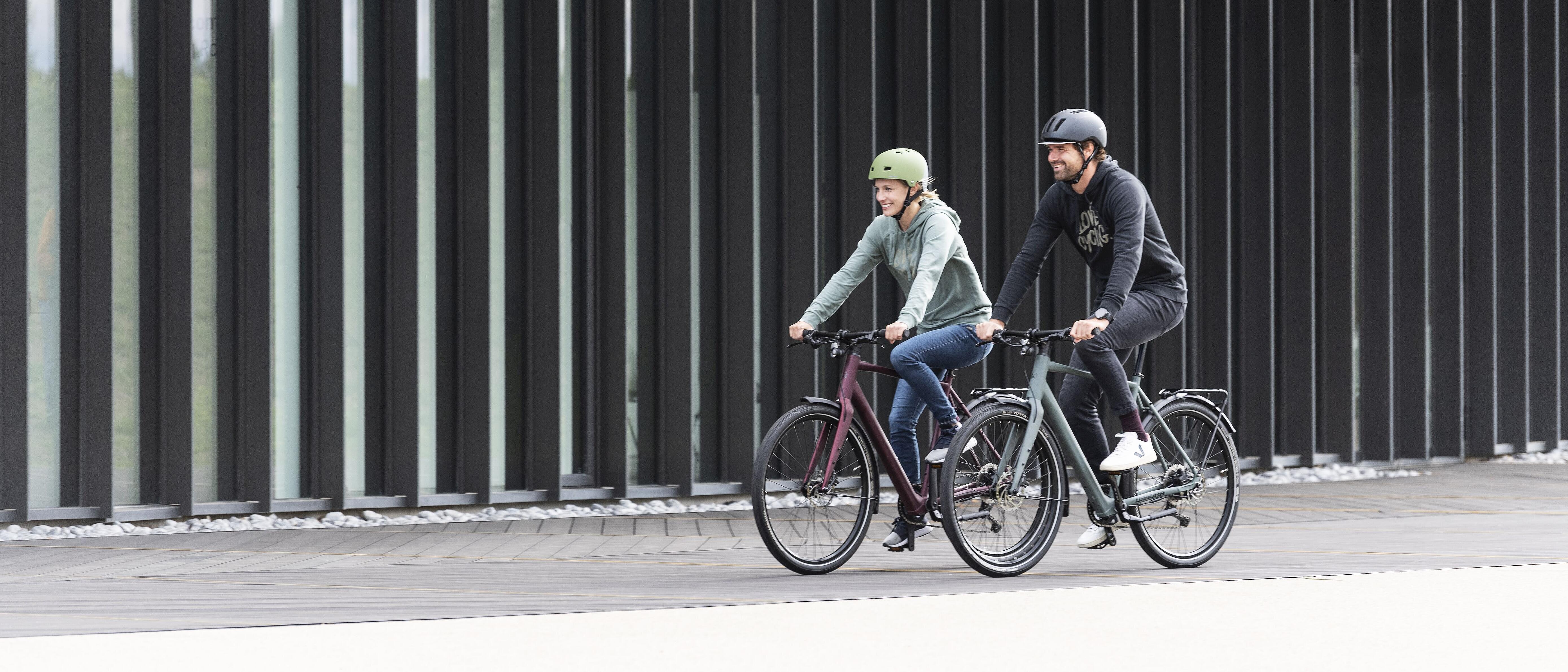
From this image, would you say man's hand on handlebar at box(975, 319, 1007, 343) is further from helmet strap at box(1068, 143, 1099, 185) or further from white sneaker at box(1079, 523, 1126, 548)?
white sneaker at box(1079, 523, 1126, 548)

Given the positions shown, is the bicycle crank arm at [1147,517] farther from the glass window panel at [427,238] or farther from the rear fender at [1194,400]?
the glass window panel at [427,238]

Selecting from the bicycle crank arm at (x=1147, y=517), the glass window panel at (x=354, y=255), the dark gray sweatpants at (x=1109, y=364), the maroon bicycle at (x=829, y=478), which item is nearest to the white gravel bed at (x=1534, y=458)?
the bicycle crank arm at (x=1147, y=517)

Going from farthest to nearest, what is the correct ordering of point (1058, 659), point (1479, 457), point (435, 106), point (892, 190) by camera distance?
point (1479, 457)
point (435, 106)
point (892, 190)
point (1058, 659)

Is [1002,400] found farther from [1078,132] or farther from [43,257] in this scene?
[43,257]

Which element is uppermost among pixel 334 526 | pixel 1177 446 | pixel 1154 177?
pixel 1154 177

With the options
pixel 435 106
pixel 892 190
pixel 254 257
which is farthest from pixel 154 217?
pixel 892 190

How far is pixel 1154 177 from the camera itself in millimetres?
10102

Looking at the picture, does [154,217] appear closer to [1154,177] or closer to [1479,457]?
[1154,177]

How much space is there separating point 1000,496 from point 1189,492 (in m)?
0.94

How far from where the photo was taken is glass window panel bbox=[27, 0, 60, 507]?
7.36m

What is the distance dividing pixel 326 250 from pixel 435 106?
1.06 m

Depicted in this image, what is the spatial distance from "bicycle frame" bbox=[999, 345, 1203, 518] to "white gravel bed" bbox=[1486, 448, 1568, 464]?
663 centimetres

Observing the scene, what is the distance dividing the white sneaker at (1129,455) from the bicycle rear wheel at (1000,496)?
0.22 metres

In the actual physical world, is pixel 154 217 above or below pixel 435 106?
below
